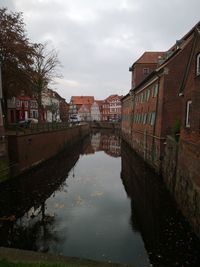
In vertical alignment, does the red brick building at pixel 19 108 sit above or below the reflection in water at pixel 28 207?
above

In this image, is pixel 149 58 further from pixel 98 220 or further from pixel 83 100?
pixel 83 100

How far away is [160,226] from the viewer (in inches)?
376

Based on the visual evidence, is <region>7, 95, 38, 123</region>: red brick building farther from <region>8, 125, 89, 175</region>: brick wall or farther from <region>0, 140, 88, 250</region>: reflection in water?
<region>0, 140, 88, 250</region>: reflection in water

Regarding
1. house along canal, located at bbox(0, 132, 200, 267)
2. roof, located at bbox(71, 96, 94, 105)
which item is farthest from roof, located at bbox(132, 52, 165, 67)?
roof, located at bbox(71, 96, 94, 105)

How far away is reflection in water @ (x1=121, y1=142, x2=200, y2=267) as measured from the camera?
7336 millimetres

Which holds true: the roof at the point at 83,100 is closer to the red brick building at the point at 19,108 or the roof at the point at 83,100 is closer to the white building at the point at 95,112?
the white building at the point at 95,112

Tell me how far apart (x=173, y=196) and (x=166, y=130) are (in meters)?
6.08

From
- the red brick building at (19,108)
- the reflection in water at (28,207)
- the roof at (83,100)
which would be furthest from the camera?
the roof at (83,100)

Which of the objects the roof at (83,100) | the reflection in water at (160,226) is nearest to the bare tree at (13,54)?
the reflection in water at (160,226)

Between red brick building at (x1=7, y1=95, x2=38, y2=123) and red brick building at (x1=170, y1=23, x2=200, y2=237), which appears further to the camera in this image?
red brick building at (x1=7, y1=95, x2=38, y2=123)

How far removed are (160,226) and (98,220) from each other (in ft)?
9.38

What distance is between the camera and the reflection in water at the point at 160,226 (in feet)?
24.1

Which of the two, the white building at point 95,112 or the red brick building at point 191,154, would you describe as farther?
the white building at point 95,112

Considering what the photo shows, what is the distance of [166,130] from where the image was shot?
16.8m
